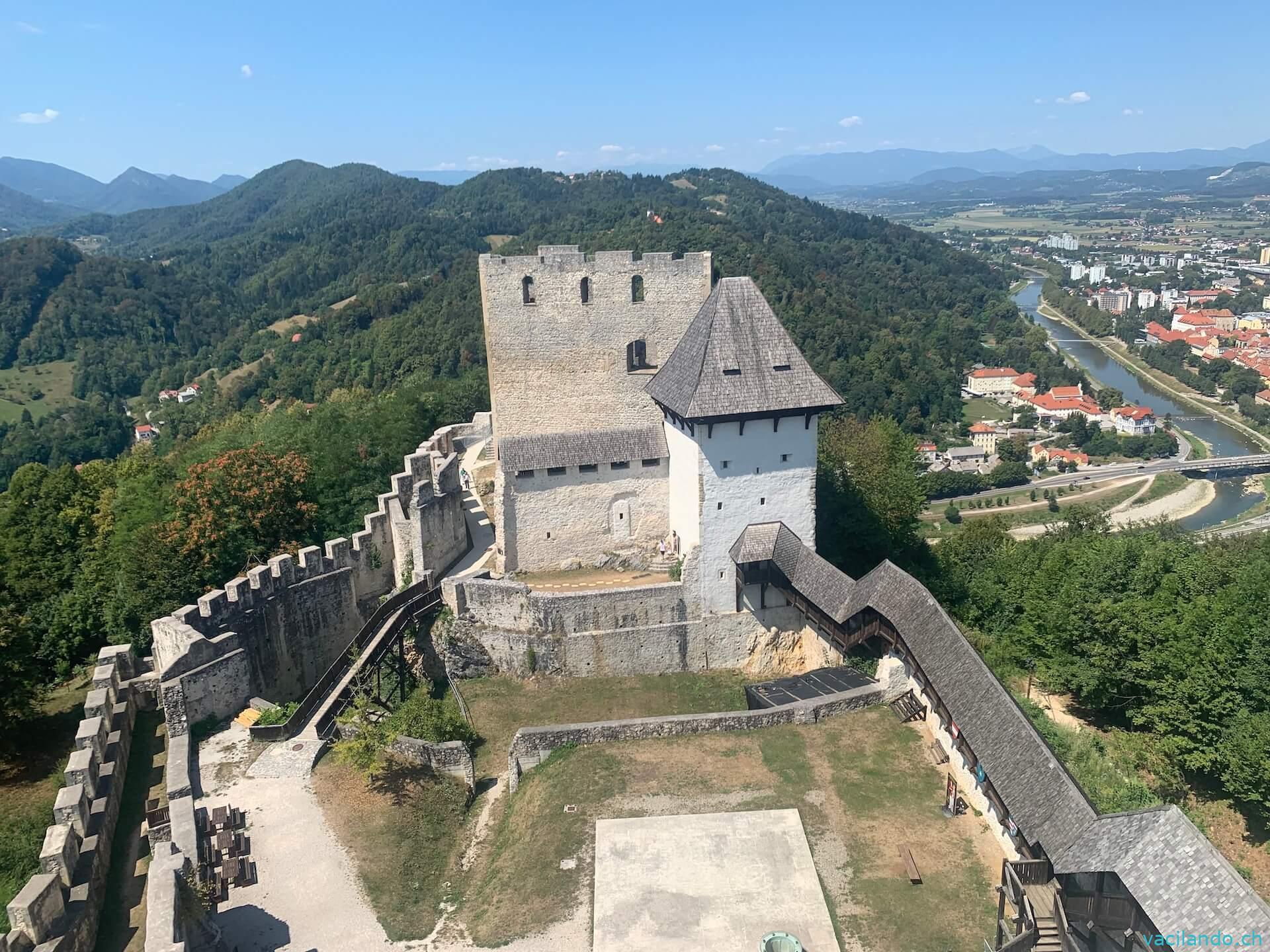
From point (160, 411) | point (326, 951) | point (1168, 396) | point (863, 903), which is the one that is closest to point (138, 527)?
point (326, 951)

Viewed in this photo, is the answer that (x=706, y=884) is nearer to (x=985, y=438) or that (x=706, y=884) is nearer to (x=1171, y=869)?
(x=1171, y=869)

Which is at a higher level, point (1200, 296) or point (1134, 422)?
point (1200, 296)

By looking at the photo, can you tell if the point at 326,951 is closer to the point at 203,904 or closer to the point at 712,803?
the point at 203,904

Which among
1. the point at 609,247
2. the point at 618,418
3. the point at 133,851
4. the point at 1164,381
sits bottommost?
the point at 1164,381

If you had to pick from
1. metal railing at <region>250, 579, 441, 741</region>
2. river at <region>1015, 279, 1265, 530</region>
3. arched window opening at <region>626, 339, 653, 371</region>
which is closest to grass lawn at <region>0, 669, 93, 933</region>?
metal railing at <region>250, 579, 441, 741</region>

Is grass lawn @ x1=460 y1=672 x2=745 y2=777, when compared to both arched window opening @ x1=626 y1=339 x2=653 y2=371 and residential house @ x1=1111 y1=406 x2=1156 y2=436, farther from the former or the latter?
residential house @ x1=1111 y1=406 x2=1156 y2=436

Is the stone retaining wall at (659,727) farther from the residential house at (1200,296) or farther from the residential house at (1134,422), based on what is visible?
the residential house at (1200,296)

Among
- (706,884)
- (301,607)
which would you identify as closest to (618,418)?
(301,607)
